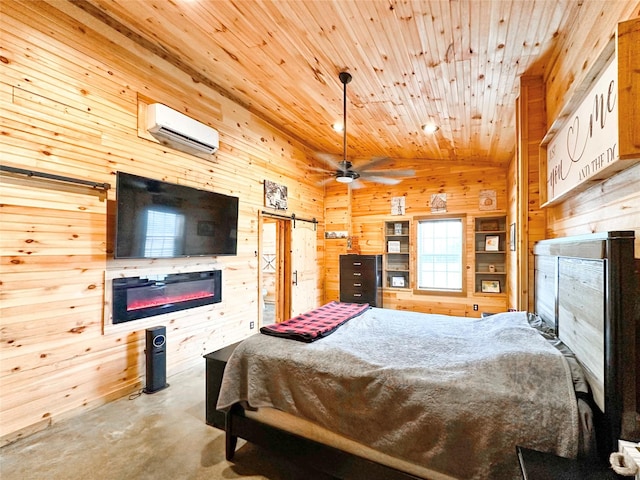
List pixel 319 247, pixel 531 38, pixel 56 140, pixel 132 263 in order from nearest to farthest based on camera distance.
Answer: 1. pixel 531 38
2. pixel 56 140
3. pixel 132 263
4. pixel 319 247

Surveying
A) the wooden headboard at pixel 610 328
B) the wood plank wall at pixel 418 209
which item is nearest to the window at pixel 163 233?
the wooden headboard at pixel 610 328

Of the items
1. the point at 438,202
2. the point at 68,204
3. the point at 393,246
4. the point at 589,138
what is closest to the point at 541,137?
the point at 589,138

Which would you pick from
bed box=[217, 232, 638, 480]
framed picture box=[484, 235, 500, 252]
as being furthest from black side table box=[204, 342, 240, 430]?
framed picture box=[484, 235, 500, 252]

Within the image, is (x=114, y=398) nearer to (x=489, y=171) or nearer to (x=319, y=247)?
(x=319, y=247)

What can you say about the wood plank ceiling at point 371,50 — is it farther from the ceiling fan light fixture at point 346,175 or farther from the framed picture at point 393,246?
the framed picture at point 393,246

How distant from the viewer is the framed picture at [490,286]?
17.0 feet

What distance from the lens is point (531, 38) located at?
219 cm

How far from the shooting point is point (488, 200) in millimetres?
5180

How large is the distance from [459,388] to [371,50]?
2.63 metres

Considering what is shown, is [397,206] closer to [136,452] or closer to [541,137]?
[541,137]

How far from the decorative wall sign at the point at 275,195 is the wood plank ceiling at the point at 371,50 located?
122 centimetres

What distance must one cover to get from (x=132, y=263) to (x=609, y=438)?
350cm

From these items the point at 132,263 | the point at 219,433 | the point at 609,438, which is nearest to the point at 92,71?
the point at 132,263

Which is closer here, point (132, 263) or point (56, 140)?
point (56, 140)
